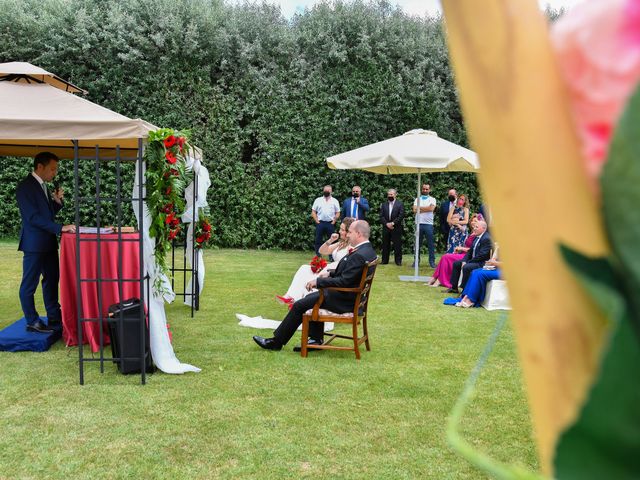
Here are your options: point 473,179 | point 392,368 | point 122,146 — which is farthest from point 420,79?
point 392,368

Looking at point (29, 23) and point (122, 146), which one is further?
point (29, 23)

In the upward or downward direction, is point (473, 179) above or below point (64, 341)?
above

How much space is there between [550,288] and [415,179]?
1548 cm

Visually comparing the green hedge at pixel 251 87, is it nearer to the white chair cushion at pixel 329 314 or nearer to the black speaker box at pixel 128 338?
the white chair cushion at pixel 329 314

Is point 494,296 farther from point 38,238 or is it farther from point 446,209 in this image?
point 38,238

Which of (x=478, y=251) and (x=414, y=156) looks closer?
(x=478, y=251)

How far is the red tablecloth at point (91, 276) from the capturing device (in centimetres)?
637

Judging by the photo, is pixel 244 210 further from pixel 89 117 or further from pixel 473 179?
pixel 89 117

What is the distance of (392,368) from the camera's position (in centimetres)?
584

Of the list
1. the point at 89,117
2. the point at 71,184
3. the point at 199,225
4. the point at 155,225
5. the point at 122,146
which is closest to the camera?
the point at 89,117

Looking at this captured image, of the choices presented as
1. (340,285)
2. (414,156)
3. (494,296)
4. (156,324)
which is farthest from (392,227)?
(156,324)

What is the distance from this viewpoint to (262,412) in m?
4.63

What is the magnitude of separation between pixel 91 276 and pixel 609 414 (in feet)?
21.4

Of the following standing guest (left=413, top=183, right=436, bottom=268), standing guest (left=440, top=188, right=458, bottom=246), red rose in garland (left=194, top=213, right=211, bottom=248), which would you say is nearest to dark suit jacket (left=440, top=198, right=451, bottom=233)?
standing guest (left=440, top=188, right=458, bottom=246)
